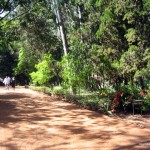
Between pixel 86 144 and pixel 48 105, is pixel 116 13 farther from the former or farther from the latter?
pixel 86 144

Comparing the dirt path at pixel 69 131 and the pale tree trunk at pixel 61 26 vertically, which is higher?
the pale tree trunk at pixel 61 26

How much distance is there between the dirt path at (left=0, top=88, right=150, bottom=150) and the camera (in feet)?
25.1

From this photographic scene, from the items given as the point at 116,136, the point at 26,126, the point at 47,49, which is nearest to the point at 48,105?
the point at 26,126

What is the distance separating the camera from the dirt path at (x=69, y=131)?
7.65 meters

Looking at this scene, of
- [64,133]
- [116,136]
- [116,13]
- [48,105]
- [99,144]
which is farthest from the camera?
[116,13]

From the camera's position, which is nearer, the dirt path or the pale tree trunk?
the dirt path

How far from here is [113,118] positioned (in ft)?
36.4

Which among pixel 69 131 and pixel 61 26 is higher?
pixel 61 26

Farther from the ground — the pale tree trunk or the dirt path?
the pale tree trunk

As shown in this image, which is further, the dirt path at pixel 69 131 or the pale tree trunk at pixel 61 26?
the pale tree trunk at pixel 61 26

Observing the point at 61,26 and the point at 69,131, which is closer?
the point at 69,131

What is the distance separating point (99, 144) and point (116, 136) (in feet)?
3.16

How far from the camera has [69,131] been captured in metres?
9.24

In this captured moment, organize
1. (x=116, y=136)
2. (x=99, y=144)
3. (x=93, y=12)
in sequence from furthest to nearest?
1. (x=93, y=12)
2. (x=116, y=136)
3. (x=99, y=144)
